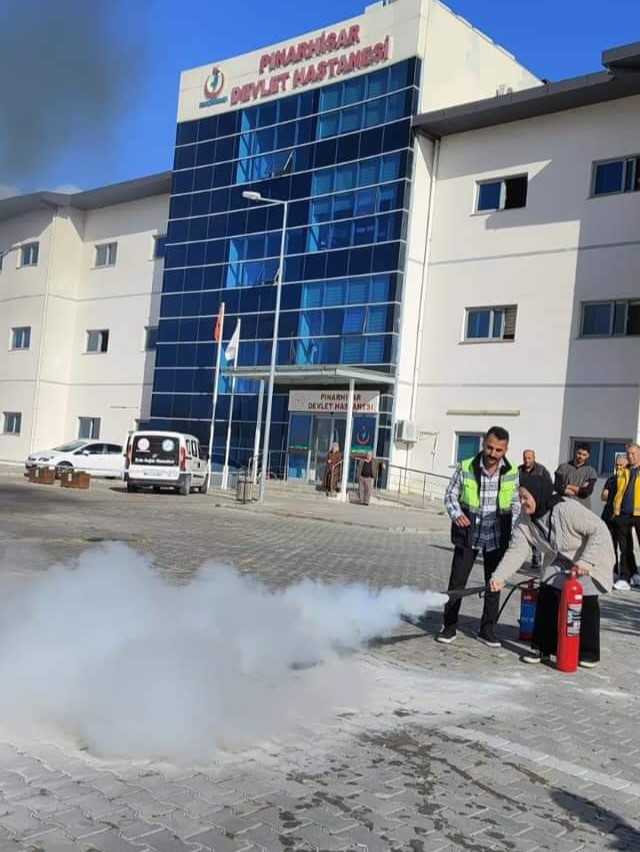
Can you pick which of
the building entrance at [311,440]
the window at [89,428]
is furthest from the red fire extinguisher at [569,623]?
the window at [89,428]

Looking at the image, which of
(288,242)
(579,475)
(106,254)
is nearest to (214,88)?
(288,242)

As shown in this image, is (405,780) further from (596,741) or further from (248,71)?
(248,71)

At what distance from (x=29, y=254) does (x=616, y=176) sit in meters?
31.7

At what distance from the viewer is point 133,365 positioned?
42031 mm

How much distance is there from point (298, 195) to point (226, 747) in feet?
104

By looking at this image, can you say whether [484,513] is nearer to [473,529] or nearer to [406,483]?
[473,529]

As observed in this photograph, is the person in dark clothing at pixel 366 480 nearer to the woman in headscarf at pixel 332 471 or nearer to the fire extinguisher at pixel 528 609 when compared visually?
the woman in headscarf at pixel 332 471

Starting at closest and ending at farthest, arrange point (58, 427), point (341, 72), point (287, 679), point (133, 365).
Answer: point (287, 679) < point (341, 72) < point (133, 365) < point (58, 427)

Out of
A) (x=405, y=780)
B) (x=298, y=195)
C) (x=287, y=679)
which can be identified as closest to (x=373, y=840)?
(x=405, y=780)

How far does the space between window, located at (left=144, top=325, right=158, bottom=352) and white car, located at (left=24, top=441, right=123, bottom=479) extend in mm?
8805

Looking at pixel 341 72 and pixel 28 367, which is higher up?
pixel 341 72

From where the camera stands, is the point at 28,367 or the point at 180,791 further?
the point at 28,367

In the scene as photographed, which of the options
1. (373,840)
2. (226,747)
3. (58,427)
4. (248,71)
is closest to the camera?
(373,840)

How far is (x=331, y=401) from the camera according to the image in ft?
108
